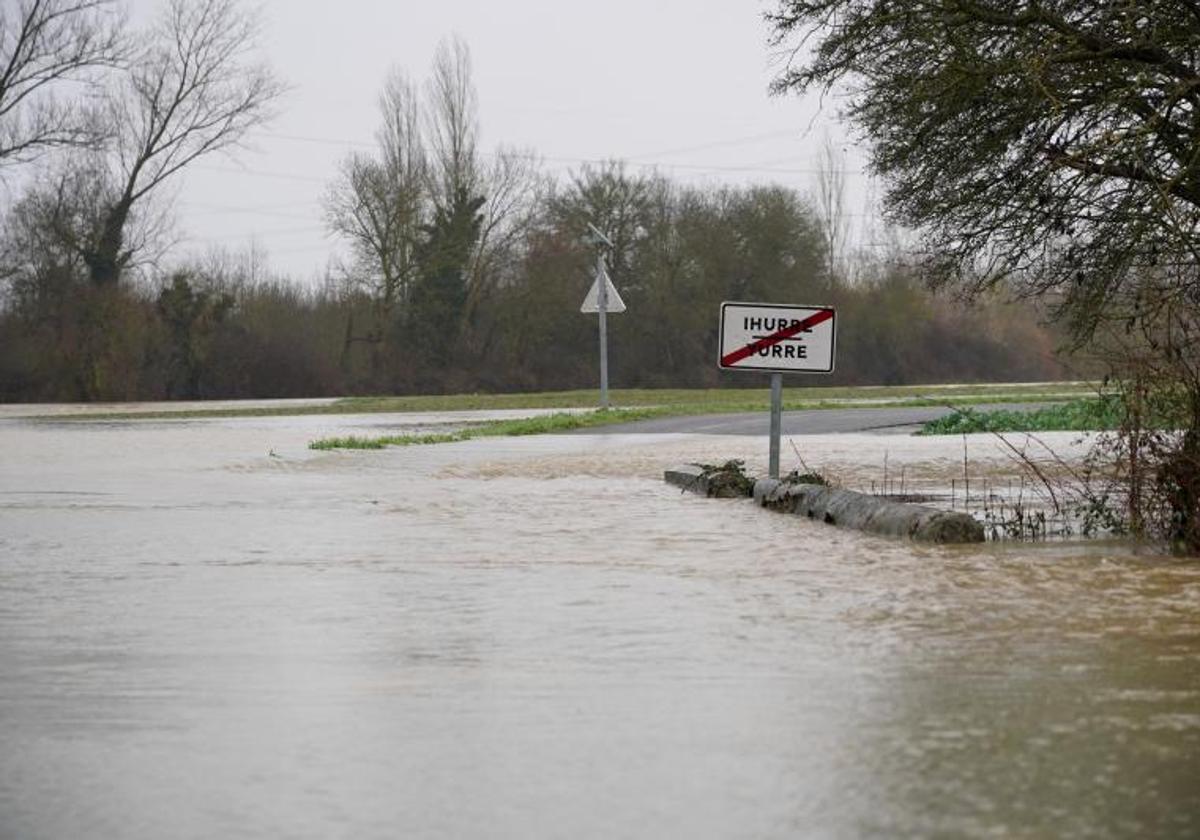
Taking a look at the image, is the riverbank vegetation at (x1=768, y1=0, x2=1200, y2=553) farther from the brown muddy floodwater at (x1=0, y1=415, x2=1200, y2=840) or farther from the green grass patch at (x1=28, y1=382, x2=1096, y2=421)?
the green grass patch at (x1=28, y1=382, x2=1096, y2=421)

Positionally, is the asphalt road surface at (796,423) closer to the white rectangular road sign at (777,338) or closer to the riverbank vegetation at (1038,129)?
the riverbank vegetation at (1038,129)

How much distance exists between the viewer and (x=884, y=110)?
19125 mm

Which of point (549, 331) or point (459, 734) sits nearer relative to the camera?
point (459, 734)

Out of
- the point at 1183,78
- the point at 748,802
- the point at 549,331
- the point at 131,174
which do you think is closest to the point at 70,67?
the point at 131,174

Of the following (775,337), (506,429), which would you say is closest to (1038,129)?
(775,337)

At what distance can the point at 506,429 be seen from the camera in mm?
32438

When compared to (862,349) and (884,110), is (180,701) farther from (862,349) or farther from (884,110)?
(862,349)

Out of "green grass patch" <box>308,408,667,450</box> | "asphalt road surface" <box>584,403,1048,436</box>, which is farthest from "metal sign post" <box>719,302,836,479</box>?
"asphalt road surface" <box>584,403,1048,436</box>

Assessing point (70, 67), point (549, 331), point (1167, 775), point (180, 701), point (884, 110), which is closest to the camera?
point (1167, 775)

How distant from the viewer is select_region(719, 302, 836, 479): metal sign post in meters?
16.5

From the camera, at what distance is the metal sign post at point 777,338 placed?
16547 mm

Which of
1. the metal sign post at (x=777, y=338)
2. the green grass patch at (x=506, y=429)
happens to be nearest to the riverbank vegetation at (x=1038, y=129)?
the metal sign post at (x=777, y=338)

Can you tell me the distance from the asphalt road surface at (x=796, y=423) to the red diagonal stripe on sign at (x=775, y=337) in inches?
528

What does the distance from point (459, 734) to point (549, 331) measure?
236 feet
